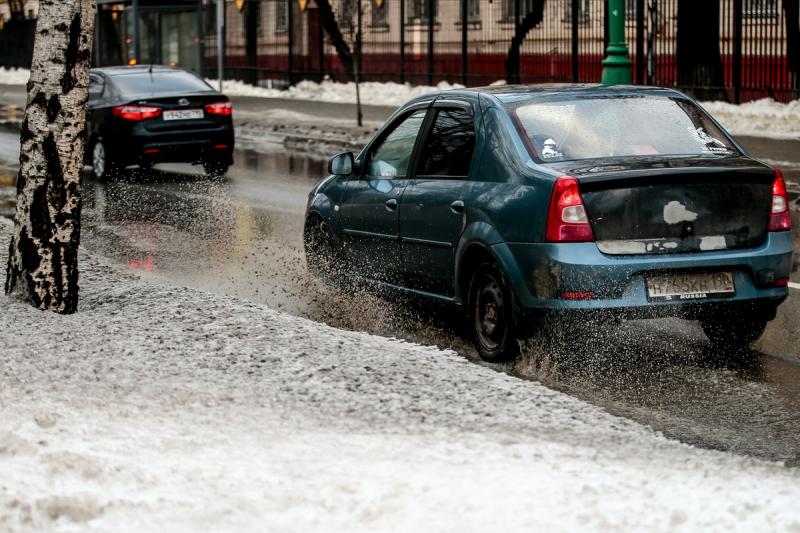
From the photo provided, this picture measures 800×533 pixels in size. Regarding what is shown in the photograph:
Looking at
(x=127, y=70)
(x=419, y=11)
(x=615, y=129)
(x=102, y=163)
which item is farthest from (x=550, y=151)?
(x=419, y=11)

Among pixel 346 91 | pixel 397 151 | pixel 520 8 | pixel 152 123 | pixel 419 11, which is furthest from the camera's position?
pixel 346 91

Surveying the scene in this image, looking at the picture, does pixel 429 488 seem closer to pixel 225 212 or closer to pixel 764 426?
pixel 764 426

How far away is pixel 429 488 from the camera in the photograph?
15.6 feet

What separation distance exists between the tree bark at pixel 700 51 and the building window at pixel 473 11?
24.6ft

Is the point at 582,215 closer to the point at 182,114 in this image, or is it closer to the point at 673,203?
the point at 673,203

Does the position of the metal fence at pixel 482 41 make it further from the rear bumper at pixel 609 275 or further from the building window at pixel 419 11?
the rear bumper at pixel 609 275

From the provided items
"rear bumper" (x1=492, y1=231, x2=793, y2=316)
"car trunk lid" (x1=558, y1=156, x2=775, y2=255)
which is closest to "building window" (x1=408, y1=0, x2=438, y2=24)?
"car trunk lid" (x1=558, y1=156, x2=775, y2=255)

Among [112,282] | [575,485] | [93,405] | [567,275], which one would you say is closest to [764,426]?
[567,275]

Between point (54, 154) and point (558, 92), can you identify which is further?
point (54, 154)

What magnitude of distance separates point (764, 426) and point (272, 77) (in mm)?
36875

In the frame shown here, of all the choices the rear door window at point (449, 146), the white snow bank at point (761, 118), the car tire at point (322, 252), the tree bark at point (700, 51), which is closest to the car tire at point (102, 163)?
the car tire at point (322, 252)

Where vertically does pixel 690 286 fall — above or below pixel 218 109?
below

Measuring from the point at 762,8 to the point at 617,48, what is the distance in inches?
351

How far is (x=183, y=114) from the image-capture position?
19.3 meters
